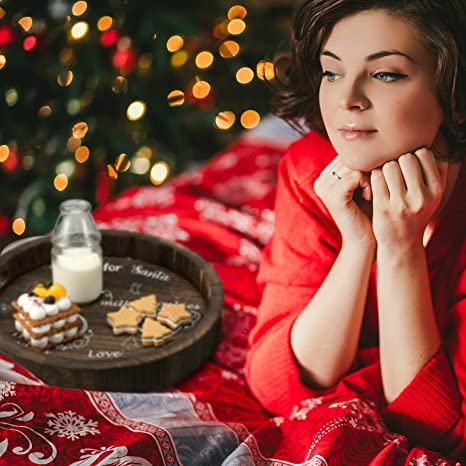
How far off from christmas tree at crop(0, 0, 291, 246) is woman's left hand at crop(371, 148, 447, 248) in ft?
3.68

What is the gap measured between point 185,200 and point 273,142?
50 centimetres

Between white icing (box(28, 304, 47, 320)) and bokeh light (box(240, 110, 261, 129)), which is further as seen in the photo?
bokeh light (box(240, 110, 261, 129))

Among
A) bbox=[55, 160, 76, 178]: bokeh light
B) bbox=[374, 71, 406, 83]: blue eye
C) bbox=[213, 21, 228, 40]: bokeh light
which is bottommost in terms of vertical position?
bbox=[55, 160, 76, 178]: bokeh light

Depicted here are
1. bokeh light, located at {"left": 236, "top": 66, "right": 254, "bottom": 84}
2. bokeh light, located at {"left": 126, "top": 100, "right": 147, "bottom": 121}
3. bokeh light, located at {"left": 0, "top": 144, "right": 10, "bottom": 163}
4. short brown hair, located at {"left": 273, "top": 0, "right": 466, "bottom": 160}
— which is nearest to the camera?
short brown hair, located at {"left": 273, "top": 0, "right": 466, "bottom": 160}

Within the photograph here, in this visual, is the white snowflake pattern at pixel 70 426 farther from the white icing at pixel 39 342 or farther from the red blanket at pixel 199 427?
the white icing at pixel 39 342

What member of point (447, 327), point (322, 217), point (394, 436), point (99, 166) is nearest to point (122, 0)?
point (99, 166)

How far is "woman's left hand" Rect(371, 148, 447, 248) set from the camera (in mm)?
1112

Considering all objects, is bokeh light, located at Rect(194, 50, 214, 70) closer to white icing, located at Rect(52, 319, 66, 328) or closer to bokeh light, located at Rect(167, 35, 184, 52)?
bokeh light, located at Rect(167, 35, 184, 52)

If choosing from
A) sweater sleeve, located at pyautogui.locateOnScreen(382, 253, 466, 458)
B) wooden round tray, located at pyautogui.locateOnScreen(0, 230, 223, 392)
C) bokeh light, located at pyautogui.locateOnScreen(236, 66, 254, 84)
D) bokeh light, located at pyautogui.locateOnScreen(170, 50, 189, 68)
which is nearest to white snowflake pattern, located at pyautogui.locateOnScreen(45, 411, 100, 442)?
wooden round tray, located at pyautogui.locateOnScreen(0, 230, 223, 392)

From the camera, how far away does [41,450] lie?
105cm

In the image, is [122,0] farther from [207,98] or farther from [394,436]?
[394,436]

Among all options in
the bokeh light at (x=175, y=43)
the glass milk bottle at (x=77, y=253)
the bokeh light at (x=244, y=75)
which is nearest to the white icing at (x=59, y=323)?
the glass milk bottle at (x=77, y=253)

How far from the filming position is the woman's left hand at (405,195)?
1.11 m

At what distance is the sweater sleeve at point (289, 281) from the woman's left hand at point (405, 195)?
0.64ft
